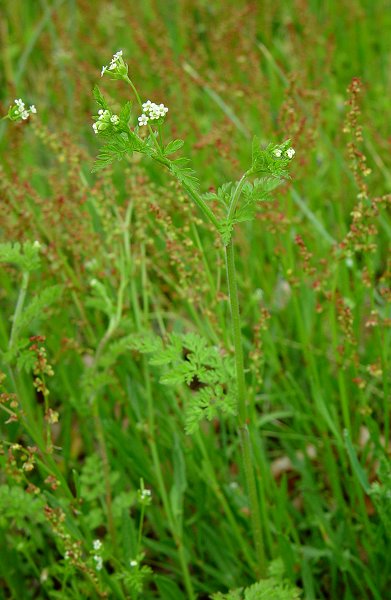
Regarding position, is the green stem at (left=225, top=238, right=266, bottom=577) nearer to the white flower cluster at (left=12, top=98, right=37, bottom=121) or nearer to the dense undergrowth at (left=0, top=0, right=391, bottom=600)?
the dense undergrowth at (left=0, top=0, right=391, bottom=600)

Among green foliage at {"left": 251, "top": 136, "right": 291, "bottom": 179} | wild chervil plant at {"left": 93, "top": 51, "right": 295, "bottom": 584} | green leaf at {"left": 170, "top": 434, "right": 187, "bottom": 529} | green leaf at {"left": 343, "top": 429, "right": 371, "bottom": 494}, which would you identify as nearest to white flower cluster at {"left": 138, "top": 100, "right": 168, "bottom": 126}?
wild chervil plant at {"left": 93, "top": 51, "right": 295, "bottom": 584}

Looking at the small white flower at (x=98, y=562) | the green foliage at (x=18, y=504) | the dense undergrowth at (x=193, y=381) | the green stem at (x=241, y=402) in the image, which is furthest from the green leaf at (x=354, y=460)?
the green foliage at (x=18, y=504)

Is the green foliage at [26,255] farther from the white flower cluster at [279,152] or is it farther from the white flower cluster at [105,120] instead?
the white flower cluster at [279,152]

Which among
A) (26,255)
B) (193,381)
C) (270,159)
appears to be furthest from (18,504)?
(270,159)

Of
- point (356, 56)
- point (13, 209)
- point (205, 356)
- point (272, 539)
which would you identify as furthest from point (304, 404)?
point (356, 56)

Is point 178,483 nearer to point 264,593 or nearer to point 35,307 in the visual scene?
point 264,593

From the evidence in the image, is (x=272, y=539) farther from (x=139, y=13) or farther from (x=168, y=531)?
(x=139, y=13)
